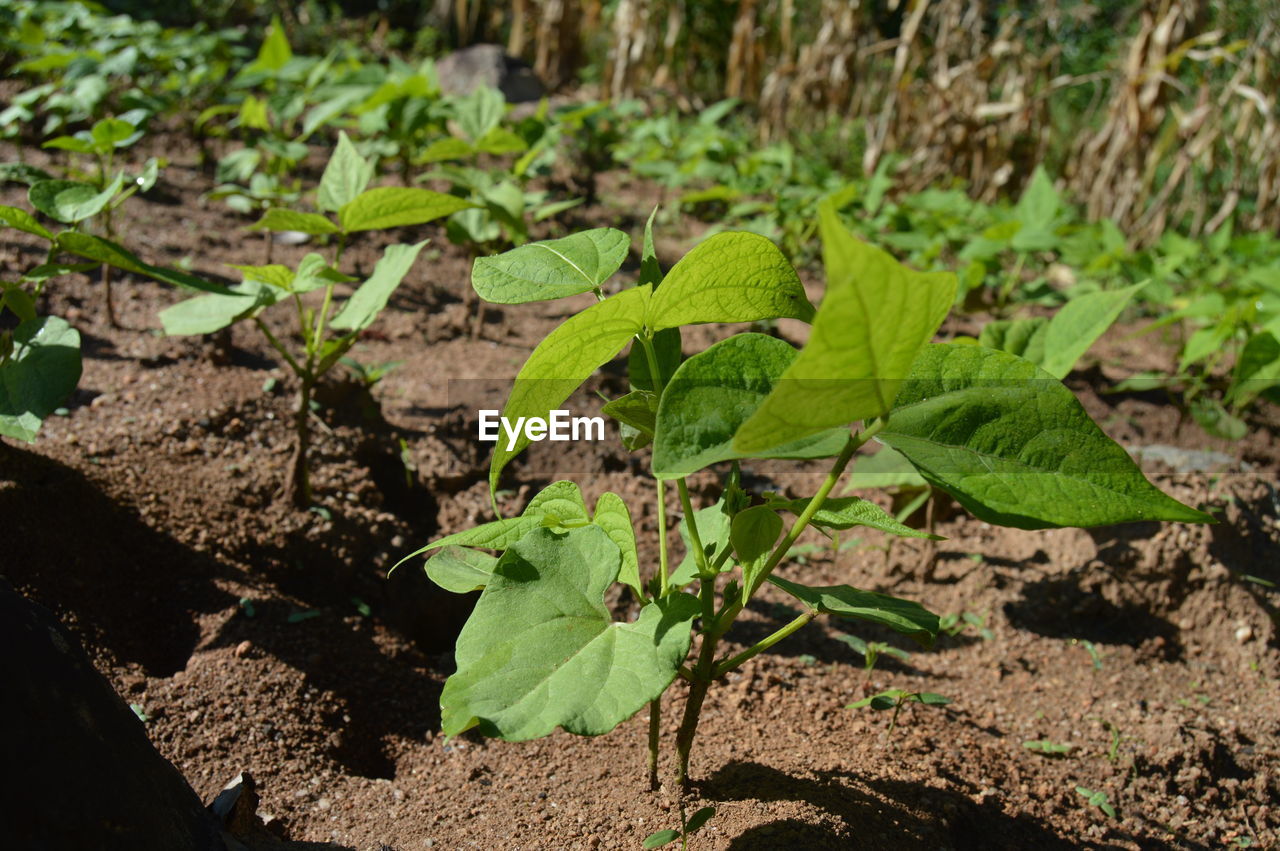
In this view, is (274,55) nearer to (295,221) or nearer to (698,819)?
(295,221)

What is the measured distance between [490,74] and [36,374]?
612 centimetres

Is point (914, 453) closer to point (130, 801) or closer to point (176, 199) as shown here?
point (130, 801)

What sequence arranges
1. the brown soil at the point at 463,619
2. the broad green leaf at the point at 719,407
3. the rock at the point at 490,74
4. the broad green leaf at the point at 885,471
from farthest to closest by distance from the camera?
the rock at the point at 490,74, the broad green leaf at the point at 885,471, the brown soil at the point at 463,619, the broad green leaf at the point at 719,407

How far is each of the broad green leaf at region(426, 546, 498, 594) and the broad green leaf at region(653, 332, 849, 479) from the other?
0.38 metres

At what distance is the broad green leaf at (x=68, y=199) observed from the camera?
58.5 inches

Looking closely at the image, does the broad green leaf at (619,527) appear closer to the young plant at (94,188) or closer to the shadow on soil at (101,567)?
the shadow on soil at (101,567)

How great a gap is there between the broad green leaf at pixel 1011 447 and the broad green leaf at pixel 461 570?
0.48 m

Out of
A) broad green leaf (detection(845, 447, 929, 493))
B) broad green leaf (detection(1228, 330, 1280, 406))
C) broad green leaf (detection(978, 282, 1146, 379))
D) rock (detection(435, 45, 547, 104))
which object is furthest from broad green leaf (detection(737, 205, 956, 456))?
rock (detection(435, 45, 547, 104))

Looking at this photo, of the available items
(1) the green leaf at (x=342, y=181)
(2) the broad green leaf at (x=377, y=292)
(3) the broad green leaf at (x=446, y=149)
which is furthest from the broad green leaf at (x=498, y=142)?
(2) the broad green leaf at (x=377, y=292)

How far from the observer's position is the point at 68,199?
5.16ft

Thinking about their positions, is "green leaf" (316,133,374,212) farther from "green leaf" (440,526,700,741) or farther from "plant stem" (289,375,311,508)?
"green leaf" (440,526,700,741)

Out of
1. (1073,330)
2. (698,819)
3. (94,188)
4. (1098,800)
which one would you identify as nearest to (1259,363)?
(1073,330)

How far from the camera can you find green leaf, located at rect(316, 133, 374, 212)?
170 centimetres

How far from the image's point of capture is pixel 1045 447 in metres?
0.79
